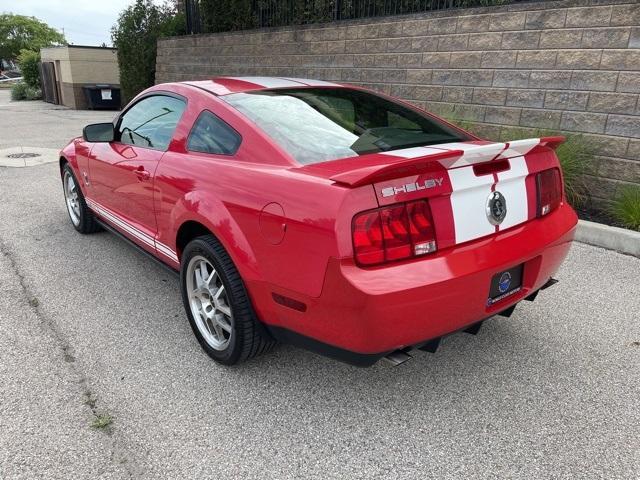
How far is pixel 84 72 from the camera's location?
18938mm

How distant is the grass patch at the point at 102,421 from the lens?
2.32 m

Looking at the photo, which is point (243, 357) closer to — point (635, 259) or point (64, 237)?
point (64, 237)

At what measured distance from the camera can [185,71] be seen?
13305 millimetres

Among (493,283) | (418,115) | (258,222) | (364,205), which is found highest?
(418,115)

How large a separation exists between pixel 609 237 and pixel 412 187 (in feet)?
11.6

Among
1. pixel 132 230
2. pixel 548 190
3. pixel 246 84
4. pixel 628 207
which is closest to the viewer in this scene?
pixel 548 190

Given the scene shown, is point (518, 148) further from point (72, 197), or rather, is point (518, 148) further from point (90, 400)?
point (72, 197)

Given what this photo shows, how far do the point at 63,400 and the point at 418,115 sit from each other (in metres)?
2.59

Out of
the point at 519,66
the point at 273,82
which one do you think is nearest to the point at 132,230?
the point at 273,82


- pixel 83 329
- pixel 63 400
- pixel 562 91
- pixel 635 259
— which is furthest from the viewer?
pixel 562 91

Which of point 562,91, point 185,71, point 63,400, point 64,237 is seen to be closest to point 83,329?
point 63,400

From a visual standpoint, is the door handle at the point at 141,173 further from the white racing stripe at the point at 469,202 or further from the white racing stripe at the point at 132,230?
the white racing stripe at the point at 469,202

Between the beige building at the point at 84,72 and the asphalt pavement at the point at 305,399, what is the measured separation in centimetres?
1694

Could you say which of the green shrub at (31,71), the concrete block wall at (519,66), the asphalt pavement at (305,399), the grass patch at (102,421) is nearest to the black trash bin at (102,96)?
the green shrub at (31,71)
